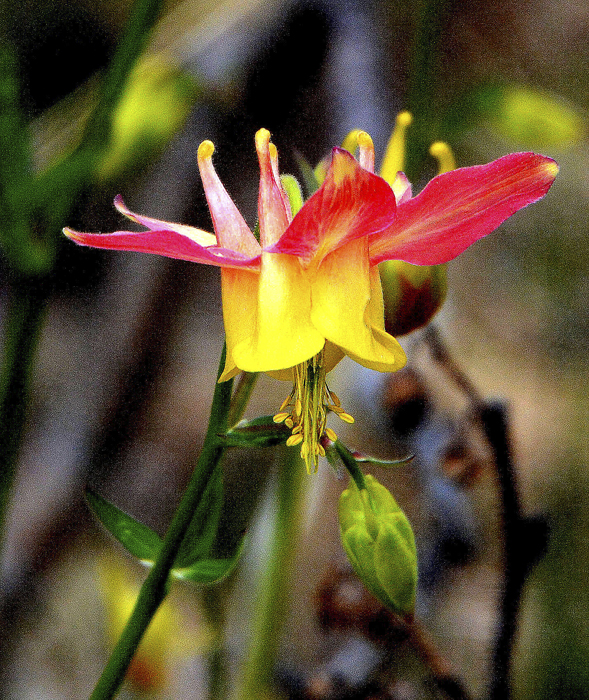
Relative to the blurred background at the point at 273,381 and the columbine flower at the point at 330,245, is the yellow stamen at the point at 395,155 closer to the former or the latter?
the columbine flower at the point at 330,245

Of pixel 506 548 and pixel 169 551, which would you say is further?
pixel 506 548

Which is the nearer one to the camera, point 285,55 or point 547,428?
point 547,428

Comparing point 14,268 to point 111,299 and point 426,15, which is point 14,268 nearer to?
point 426,15

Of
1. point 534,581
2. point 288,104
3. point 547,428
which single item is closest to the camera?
point 534,581

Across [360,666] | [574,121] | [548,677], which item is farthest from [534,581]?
[574,121]

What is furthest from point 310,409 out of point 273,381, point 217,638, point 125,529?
point 273,381

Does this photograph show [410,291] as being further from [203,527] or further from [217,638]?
[217,638]

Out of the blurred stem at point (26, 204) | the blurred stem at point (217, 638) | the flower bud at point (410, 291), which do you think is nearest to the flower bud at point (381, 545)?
the flower bud at point (410, 291)

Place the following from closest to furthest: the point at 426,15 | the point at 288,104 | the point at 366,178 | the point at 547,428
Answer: the point at 366,178 → the point at 426,15 → the point at 547,428 → the point at 288,104
